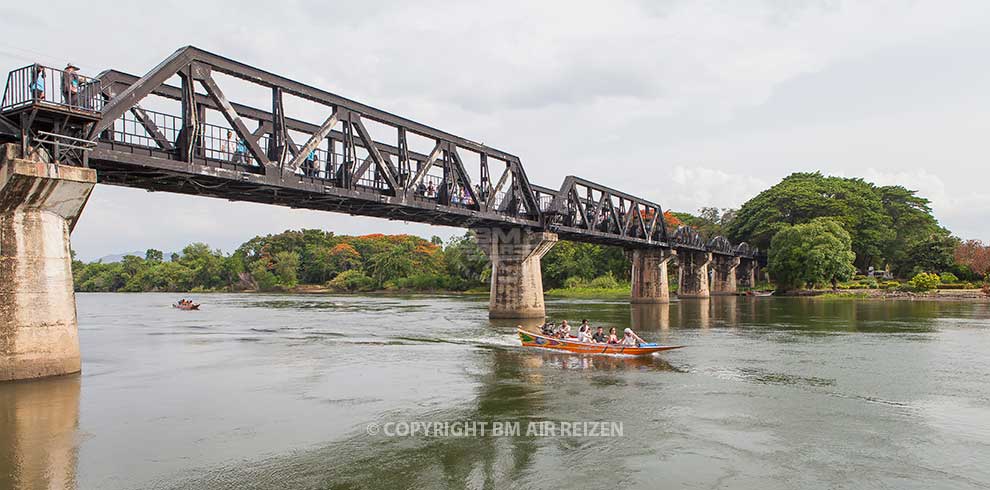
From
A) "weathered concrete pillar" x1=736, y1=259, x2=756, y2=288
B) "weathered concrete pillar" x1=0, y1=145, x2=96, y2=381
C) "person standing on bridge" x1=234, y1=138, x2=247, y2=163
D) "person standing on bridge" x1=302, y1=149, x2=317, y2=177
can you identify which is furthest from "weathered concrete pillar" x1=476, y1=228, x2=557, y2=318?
"weathered concrete pillar" x1=736, y1=259, x2=756, y2=288

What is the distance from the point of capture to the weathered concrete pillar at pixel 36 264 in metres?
21.5

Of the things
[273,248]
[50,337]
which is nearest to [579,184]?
[50,337]

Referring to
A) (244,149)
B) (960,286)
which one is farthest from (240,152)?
(960,286)

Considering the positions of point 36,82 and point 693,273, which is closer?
point 36,82

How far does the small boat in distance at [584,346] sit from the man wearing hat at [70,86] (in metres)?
22.9

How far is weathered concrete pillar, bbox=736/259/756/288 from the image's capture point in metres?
139

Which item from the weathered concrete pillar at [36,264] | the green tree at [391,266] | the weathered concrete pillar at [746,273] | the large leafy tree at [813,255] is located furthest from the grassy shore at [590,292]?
the weathered concrete pillar at [36,264]

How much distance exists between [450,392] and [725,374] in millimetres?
11625

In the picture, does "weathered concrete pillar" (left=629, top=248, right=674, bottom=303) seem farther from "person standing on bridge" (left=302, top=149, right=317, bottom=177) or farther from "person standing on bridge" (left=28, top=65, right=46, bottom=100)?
"person standing on bridge" (left=28, top=65, right=46, bottom=100)

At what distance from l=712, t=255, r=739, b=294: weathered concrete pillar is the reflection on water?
386ft

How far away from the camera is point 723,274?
5079 inches

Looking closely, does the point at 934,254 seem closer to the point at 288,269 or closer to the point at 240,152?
the point at 240,152

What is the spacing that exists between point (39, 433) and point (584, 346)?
22464mm

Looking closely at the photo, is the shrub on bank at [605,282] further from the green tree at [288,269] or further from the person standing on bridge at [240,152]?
the person standing on bridge at [240,152]
